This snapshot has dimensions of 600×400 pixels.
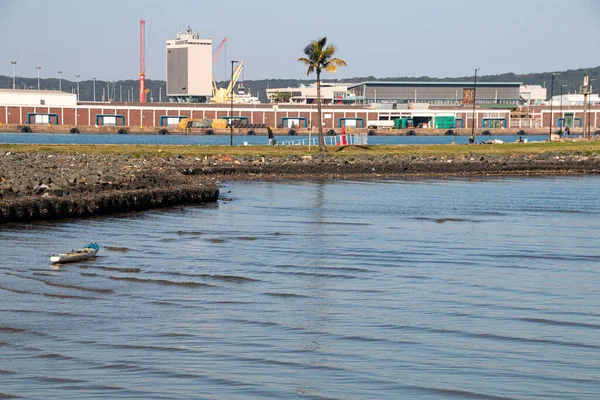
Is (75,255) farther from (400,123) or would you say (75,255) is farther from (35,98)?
(400,123)

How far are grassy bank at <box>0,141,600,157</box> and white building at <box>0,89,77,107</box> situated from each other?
103100 mm

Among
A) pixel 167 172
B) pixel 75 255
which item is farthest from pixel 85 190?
pixel 75 255

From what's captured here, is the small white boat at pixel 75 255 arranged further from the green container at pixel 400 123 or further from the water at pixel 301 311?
the green container at pixel 400 123

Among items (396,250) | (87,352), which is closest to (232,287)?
(87,352)

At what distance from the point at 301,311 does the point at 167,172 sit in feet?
92.9

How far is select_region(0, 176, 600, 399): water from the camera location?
9523 mm

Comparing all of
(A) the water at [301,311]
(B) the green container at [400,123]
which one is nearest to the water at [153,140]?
(B) the green container at [400,123]

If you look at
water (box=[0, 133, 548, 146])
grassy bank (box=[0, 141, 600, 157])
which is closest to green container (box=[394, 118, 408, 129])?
water (box=[0, 133, 548, 146])

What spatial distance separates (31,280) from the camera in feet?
50.3

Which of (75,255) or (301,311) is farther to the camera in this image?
(75,255)

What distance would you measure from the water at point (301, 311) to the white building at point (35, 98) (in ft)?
460

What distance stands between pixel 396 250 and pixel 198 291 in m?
6.86

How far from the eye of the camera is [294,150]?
62.4 meters

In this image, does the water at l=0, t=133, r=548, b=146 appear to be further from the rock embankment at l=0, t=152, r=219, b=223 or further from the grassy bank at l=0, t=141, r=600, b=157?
the rock embankment at l=0, t=152, r=219, b=223
